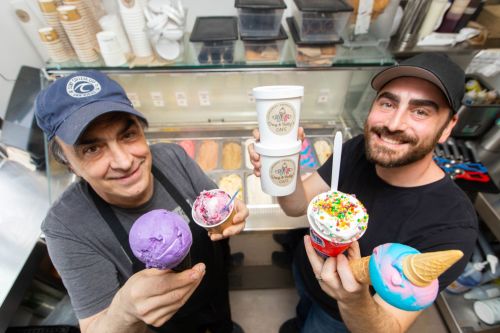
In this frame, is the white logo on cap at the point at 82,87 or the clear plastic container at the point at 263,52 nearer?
the white logo on cap at the point at 82,87

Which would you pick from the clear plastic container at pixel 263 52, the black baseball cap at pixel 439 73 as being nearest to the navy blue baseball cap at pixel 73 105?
the clear plastic container at pixel 263 52

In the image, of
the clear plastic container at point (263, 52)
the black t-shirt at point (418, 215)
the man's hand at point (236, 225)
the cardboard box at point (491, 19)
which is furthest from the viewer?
the cardboard box at point (491, 19)

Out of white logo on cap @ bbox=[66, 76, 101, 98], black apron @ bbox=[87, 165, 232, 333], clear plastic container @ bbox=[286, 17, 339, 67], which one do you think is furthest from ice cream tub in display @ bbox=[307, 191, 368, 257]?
clear plastic container @ bbox=[286, 17, 339, 67]

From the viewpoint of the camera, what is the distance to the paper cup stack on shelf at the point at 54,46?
1.76 m

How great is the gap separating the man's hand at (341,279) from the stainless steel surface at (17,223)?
1963 millimetres

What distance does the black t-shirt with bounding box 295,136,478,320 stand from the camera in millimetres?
1169

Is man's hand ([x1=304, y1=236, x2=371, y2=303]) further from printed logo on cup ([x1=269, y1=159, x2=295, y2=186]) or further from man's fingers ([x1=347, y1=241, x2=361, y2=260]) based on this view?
printed logo on cup ([x1=269, y1=159, x2=295, y2=186])

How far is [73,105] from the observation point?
1.02 meters

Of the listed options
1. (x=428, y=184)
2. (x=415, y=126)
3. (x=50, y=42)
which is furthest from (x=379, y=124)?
(x=50, y=42)

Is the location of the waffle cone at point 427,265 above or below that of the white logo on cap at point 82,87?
below

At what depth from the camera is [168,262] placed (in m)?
0.92

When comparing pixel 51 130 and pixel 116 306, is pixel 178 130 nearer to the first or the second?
pixel 51 130

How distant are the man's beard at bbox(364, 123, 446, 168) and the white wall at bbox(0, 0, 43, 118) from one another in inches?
122

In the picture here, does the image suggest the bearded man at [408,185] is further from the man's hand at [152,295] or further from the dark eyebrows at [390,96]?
the man's hand at [152,295]
